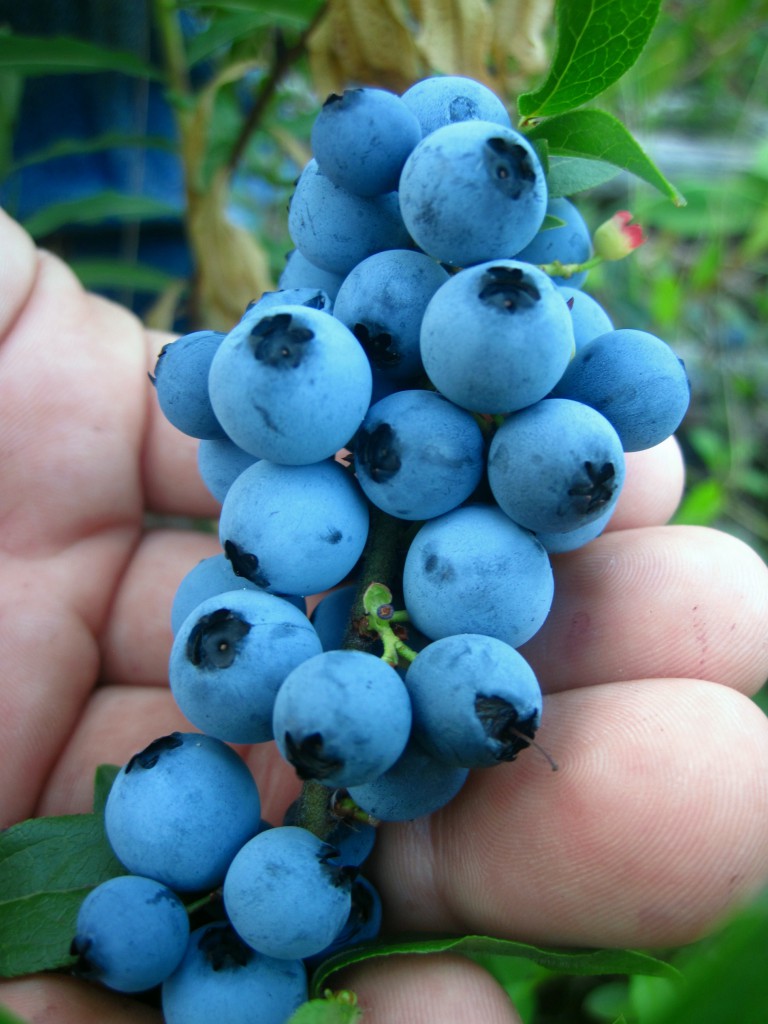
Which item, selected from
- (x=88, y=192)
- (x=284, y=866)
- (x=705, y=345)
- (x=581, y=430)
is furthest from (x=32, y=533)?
(x=705, y=345)

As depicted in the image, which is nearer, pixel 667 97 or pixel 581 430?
pixel 581 430

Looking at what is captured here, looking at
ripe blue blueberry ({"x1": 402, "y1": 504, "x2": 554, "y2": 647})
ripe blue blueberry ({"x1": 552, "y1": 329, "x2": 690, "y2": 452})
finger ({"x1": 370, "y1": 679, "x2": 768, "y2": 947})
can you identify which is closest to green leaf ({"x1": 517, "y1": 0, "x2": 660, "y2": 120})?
ripe blue blueberry ({"x1": 552, "y1": 329, "x2": 690, "y2": 452})

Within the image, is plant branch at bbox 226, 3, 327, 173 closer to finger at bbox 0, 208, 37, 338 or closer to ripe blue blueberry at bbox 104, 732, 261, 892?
finger at bbox 0, 208, 37, 338

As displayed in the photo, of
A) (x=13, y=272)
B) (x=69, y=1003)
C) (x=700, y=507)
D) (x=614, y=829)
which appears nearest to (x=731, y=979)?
(x=614, y=829)

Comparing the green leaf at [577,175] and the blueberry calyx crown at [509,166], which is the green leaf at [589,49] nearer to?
the green leaf at [577,175]

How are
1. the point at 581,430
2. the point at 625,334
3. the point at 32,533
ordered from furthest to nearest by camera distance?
the point at 32,533, the point at 625,334, the point at 581,430

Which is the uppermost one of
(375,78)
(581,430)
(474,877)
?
(375,78)

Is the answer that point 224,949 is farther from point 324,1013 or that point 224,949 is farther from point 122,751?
point 122,751

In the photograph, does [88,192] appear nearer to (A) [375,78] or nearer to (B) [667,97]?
(A) [375,78]

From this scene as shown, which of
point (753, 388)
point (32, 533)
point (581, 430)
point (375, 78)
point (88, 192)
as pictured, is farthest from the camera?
point (753, 388)
